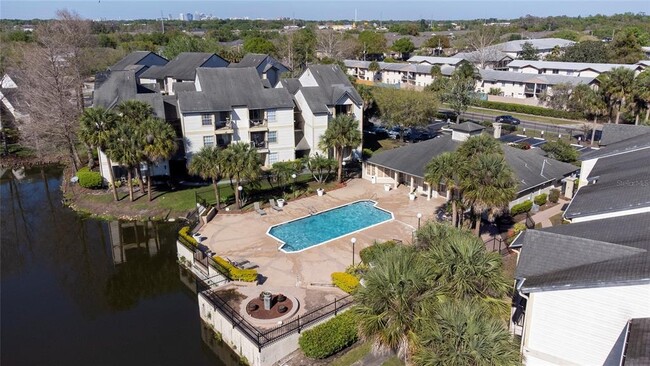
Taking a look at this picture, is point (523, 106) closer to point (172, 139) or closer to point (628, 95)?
point (628, 95)

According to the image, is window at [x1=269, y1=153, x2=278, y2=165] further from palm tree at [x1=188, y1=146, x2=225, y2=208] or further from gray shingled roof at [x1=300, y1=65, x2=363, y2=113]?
palm tree at [x1=188, y1=146, x2=225, y2=208]

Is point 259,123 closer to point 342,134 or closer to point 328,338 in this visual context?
point 342,134

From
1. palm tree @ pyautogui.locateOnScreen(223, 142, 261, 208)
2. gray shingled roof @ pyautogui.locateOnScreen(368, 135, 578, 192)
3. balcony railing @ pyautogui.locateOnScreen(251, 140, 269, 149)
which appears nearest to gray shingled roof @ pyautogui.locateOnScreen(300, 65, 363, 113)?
balcony railing @ pyautogui.locateOnScreen(251, 140, 269, 149)

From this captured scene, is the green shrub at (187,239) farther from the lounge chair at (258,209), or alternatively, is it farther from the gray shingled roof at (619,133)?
the gray shingled roof at (619,133)

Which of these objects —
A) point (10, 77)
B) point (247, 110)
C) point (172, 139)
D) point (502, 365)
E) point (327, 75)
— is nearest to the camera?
point (502, 365)

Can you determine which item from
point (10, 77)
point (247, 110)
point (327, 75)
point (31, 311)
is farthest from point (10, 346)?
point (10, 77)

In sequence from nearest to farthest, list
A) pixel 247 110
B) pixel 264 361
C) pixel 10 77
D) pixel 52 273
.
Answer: pixel 264 361 → pixel 52 273 → pixel 247 110 → pixel 10 77
